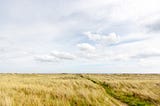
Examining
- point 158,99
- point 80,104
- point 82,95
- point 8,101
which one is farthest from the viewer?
point 158,99

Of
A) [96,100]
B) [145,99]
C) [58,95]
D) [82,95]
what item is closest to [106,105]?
[96,100]

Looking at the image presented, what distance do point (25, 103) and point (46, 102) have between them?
3.47 ft

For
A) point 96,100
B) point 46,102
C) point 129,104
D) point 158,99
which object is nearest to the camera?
point 46,102

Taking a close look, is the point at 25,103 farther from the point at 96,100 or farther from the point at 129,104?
the point at 129,104

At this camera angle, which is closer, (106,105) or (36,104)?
(36,104)

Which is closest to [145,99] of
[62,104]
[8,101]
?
[62,104]

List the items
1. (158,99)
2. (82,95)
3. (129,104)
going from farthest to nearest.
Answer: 1. (158,99)
2. (129,104)
3. (82,95)

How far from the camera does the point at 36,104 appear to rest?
8.74m

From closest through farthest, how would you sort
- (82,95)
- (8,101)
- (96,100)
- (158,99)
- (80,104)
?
(8,101) < (80,104) < (96,100) < (82,95) < (158,99)

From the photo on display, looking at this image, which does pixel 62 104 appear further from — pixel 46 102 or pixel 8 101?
pixel 8 101

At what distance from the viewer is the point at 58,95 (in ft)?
37.6

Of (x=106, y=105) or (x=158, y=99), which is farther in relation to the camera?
(x=158, y=99)

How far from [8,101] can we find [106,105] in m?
4.49

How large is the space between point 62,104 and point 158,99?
7501 mm
